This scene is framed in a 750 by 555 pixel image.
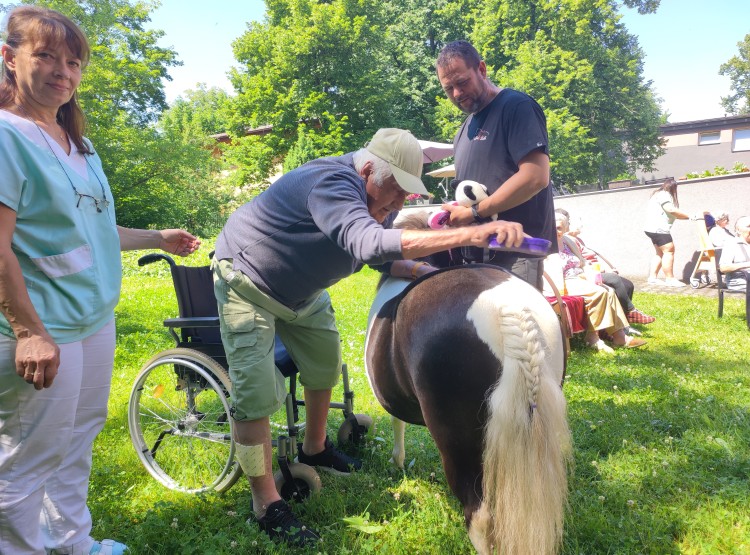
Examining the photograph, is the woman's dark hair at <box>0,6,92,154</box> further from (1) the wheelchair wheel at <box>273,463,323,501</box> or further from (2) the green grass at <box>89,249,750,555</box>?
(1) the wheelchair wheel at <box>273,463,323,501</box>

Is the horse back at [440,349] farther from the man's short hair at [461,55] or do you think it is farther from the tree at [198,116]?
the tree at [198,116]

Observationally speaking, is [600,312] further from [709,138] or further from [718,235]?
[709,138]

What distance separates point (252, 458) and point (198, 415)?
0.70 metres

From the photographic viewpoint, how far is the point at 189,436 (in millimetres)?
2857

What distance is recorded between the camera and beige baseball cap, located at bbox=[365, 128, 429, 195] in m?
2.00

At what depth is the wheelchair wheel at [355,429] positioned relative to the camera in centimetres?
330

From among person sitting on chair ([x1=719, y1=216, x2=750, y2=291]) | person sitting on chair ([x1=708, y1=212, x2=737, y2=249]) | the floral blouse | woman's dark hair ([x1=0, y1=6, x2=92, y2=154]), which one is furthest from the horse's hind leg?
person sitting on chair ([x1=708, y1=212, x2=737, y2=249])

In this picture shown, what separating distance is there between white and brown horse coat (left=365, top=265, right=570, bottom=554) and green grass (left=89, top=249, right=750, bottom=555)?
28.5 inches

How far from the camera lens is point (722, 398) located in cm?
391

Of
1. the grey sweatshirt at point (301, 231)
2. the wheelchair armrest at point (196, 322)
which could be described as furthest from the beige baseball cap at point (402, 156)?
the wheelchair armrest at point (196, 322)

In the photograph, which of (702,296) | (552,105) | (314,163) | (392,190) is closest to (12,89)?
(314,163)

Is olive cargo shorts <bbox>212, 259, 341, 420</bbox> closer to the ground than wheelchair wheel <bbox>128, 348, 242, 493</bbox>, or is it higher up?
A: higher up

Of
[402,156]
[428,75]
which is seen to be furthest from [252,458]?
[428,75]

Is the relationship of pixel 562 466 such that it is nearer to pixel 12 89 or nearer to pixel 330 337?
pixel 330 337
